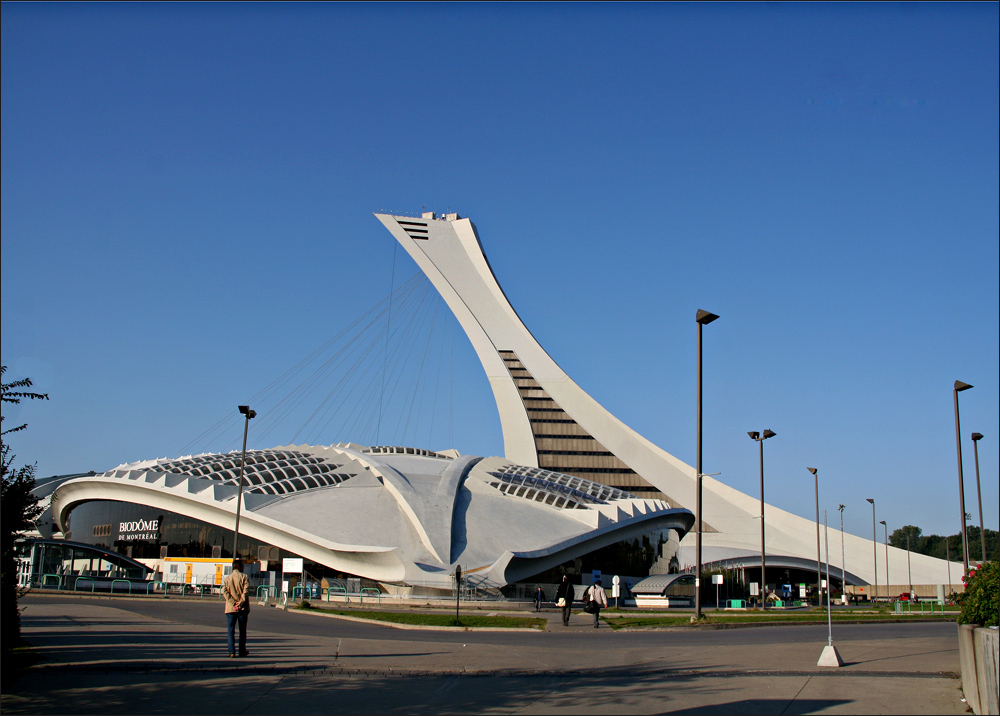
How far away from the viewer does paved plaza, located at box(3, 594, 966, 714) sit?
8.59m

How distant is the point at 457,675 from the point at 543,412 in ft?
268

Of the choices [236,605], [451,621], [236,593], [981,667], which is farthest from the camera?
[451,621]

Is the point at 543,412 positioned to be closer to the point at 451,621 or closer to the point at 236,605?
the point at 451,621

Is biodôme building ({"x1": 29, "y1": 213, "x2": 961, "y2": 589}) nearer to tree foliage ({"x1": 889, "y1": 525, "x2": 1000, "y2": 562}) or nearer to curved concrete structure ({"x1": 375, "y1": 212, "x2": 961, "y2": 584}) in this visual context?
curved concrete structure ({"x1": 375, "y1": 212, "x2": 961, "y2": 584})

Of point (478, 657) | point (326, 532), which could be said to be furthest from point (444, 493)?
point (478, 657)

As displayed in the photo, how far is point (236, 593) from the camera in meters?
12.6

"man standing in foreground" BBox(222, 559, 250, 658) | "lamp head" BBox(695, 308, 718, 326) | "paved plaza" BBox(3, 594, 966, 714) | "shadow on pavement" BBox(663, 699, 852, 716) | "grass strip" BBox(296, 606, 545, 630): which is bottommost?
"grass strip" BBox(296, 606, 545, 630)

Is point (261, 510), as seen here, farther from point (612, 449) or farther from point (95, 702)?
point (612, 449)

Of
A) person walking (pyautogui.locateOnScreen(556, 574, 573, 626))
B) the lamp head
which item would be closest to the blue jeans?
person walking (pyautogui.locateOnScreen(556, 574, 573, 626))

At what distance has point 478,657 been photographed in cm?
1304

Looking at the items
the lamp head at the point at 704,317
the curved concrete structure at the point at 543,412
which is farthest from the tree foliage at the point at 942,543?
the lamp head at the point at 704,317

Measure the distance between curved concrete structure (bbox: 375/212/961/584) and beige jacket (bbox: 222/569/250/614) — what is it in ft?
250

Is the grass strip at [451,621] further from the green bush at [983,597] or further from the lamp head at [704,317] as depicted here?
the green bush at [983,597]

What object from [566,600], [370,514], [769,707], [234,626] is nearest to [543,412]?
[370,514]
